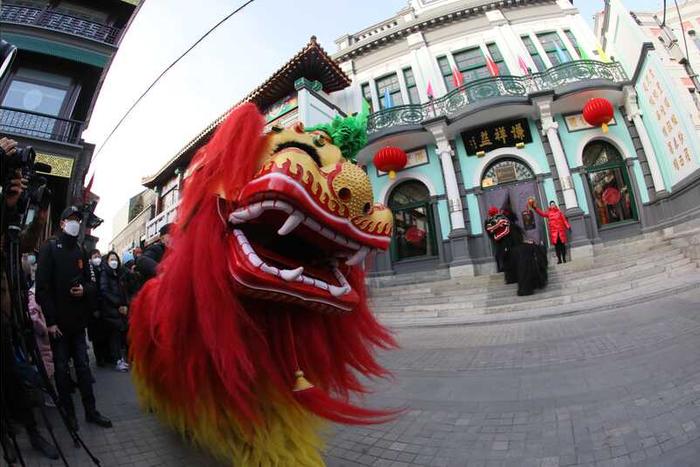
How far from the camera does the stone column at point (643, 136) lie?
26.9 ft

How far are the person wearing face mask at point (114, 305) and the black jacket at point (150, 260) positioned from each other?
207 cm

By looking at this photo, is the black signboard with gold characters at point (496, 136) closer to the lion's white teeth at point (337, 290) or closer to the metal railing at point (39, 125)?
the lion's white teeth at point (337, 290)

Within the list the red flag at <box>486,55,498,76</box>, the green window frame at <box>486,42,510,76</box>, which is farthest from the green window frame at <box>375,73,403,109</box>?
the green window frame at <box>486,42,510,76</box>

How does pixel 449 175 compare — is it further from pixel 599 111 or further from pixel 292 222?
pixel 292 222

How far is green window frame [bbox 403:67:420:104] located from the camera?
11.0 m

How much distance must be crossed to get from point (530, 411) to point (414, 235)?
27.0 ft

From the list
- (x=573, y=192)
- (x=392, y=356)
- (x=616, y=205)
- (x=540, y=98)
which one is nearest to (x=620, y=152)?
(x=616, y=205)

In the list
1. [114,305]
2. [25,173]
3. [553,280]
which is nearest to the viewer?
[25,173]

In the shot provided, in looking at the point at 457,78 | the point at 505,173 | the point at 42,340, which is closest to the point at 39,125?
the point at 42,340

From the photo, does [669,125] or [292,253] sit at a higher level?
[669,125]

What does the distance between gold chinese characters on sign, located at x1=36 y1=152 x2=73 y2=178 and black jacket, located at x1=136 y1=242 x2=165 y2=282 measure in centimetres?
925

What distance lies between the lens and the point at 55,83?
9820mm

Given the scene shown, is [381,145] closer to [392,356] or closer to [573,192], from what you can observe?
[573,192]

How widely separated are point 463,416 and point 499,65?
11.8 metres
